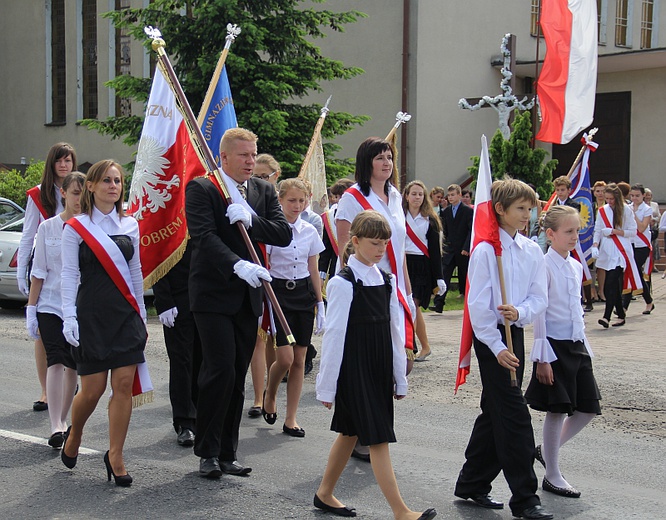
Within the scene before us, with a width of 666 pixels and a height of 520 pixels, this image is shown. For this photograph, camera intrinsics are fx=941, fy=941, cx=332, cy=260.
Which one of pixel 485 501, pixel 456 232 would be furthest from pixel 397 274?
pixel 456 232

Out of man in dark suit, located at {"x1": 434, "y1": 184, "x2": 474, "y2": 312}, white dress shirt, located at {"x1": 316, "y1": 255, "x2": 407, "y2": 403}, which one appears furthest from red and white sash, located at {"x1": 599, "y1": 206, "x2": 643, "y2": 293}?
white dress shirt, located at {"x1": 316, "y1": 255, "x2": 407, "y2": 403}

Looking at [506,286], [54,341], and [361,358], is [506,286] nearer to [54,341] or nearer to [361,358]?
[361,358]

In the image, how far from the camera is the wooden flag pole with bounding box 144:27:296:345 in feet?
18.2

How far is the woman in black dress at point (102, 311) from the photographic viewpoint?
17.9 ft

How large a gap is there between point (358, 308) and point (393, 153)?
1.96m

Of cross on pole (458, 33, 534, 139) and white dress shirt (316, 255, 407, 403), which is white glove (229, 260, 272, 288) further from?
cross on pole (458, 33, 534, 139)

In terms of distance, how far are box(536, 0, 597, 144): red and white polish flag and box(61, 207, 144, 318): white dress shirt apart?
30.3 ft

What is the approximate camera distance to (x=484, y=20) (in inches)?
937

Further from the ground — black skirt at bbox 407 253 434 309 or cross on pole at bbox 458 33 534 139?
cross on pole at bbox 458 33 534 139

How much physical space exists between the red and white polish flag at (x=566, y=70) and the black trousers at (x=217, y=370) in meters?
9.12

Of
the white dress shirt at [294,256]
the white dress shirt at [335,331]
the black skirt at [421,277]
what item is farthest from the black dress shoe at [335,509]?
the black skirt at [421,277]

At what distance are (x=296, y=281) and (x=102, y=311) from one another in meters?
2.06

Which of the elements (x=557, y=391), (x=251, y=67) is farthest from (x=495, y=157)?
(x=557, y=391)

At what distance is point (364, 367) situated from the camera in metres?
4.89
